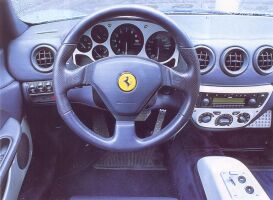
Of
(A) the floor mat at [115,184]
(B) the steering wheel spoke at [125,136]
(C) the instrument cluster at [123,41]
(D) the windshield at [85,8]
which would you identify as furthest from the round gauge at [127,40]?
(A) the floor mat at [115,184]

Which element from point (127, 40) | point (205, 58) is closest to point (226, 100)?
point (205, 58)

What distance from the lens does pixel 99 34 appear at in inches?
63.6

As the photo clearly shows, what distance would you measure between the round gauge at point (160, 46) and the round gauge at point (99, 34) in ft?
0.57

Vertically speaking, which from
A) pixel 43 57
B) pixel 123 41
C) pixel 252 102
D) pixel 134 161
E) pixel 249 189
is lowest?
pixel 134 161

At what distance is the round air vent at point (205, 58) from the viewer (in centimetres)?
185

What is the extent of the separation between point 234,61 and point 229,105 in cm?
23

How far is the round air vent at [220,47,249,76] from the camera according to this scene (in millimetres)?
1859

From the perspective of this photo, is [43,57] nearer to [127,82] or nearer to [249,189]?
[127,82]

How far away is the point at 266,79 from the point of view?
193 centimetres

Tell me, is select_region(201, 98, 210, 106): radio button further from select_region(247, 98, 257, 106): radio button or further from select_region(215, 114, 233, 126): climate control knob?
select_region(247, 98, 257, 106): radio button

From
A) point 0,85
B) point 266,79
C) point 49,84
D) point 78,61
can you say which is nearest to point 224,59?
point 266,79

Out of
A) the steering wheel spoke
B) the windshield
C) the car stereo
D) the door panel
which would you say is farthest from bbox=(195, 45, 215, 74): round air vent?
the door panel

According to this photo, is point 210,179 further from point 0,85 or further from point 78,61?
point 0,85

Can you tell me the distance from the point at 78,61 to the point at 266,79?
92cm
